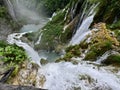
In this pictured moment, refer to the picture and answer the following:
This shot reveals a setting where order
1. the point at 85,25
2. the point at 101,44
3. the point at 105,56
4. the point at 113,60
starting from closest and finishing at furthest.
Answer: the point at 113,60
the point at 105,56
the point at 101,44
the point at 85,25

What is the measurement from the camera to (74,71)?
12.5 metres

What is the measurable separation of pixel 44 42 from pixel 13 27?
1342cm

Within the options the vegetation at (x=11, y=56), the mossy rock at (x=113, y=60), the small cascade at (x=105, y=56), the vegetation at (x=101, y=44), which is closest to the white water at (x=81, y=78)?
the mossy rock at (x=113, y=60)

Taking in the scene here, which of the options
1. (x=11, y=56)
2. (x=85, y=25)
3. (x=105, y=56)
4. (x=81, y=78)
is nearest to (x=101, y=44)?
(x=105, y=56)

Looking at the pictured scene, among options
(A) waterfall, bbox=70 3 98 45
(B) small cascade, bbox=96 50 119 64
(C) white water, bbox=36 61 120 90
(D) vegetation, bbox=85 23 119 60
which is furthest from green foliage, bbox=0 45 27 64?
(A) waterfall, bbox=70 3 98 45

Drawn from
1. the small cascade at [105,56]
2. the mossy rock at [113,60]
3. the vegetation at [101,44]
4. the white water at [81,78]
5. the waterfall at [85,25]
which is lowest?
the white water at [81,78]

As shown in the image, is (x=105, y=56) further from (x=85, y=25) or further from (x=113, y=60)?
(x=85, y=25)

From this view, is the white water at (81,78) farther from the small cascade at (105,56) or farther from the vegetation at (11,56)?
the vegetation at (11,56)

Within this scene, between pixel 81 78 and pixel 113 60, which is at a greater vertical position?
pixel 113 60

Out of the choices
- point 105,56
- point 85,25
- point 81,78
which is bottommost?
point 81,78

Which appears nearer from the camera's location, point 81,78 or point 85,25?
point 81,78

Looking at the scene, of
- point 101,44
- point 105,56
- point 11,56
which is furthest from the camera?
point 101,44

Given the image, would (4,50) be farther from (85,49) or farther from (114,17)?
(114,17)

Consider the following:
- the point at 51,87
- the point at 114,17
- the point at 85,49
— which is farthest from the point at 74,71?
the point at 114,17
